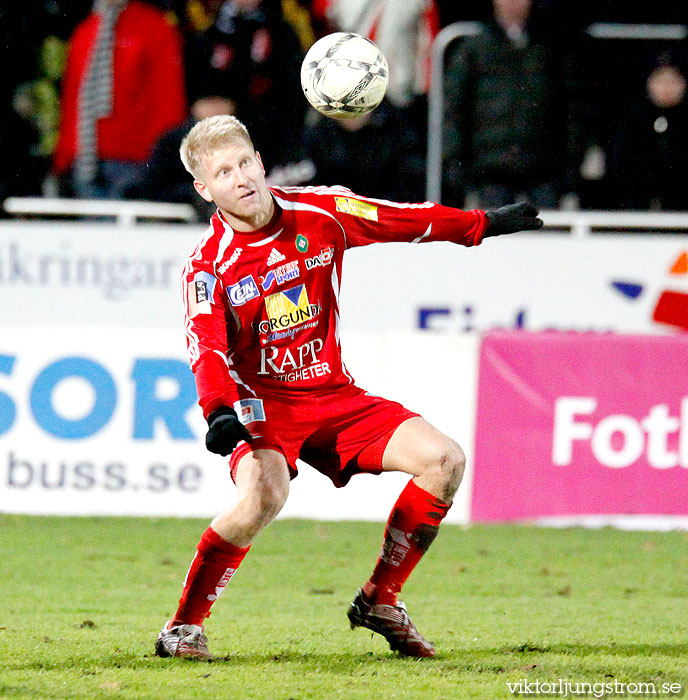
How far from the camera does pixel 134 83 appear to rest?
10.6 metres

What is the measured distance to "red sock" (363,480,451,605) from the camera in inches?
207

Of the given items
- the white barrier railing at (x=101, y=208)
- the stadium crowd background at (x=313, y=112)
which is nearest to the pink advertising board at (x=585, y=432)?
the stadium crowd background at (x=313, y=112)

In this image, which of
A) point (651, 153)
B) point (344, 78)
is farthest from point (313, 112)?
point (344, 78)

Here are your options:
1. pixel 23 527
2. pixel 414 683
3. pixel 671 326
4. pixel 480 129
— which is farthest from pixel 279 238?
pixel 671 326

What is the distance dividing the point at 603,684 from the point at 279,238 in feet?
6.70

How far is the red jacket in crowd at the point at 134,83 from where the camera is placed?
10461 millimetres

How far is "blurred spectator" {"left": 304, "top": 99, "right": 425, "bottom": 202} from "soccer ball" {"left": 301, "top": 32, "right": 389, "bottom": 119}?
4549 mm

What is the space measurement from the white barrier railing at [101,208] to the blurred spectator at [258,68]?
82 centimetres

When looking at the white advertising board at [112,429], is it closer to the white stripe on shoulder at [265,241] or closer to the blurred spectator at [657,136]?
the blurred spectator at [657,136]

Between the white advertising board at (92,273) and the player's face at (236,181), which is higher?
the player's face at (236,181)

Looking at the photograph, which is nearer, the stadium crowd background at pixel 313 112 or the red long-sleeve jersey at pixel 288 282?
the red long-sleeve jersey at pixel 288 282

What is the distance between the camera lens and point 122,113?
1061 centimetres

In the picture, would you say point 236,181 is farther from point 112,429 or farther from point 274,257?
point 112,429

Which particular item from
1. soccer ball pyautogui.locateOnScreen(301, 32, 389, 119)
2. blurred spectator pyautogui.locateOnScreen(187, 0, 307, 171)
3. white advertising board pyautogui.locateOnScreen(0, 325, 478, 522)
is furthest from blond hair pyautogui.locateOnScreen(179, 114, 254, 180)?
A: blurred spectator pyautogui.locateOnScreen(187, 0, 307, 171)
